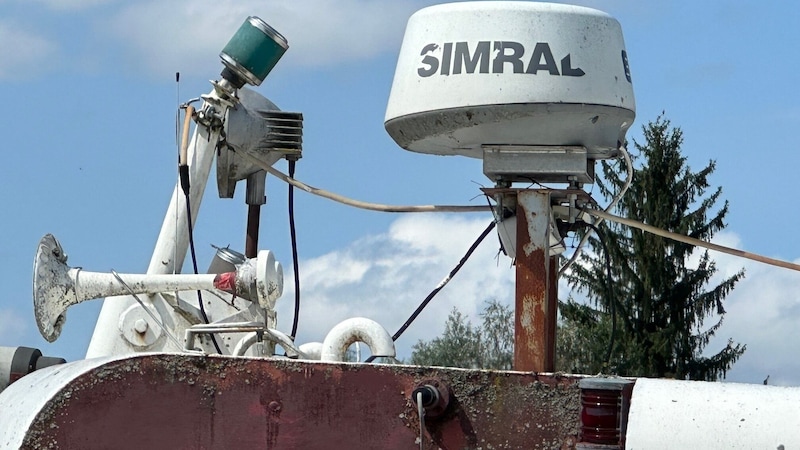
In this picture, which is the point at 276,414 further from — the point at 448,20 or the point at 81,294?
the point at 81,294

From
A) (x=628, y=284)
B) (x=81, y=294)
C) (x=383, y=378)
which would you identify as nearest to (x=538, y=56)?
(x=383, y=378)

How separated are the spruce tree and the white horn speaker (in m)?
24.9

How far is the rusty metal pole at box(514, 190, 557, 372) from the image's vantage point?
764 centimetres

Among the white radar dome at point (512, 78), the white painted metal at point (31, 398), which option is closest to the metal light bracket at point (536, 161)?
the white radar dome at point (512, 78)

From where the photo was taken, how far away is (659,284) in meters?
36.9

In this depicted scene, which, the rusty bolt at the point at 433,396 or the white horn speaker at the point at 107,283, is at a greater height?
the white horn speaker at the point at 107,283

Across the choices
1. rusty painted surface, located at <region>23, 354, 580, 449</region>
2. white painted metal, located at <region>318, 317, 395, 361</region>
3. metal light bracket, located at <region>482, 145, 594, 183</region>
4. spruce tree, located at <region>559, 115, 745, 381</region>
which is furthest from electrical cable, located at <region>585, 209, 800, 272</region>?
spruce tree, located at <region>559, 115, 745, 381</region>

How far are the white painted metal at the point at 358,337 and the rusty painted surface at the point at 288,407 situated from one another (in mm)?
1608

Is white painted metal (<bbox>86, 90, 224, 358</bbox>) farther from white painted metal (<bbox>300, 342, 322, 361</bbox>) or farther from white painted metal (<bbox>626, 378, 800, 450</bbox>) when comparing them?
white painted metal (<bbox>626, 378, 800, 450</bbox>)

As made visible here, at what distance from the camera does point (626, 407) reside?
5.46 meters

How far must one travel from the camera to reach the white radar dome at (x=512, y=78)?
24.5 ft

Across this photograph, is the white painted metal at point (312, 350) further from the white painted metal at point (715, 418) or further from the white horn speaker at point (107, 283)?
the white painted metal at point (715, 418)

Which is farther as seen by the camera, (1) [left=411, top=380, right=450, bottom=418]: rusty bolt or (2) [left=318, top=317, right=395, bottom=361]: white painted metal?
(2) [left=318, top=317, right=395, bottom=361]: white painted metal

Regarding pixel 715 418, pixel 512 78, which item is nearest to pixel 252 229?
pixel 512 78
